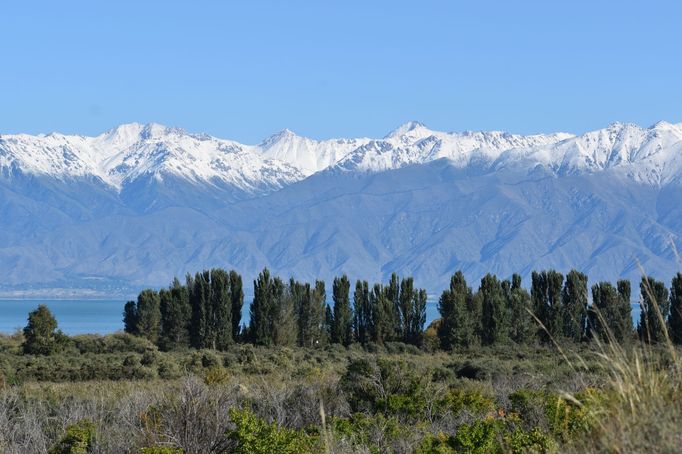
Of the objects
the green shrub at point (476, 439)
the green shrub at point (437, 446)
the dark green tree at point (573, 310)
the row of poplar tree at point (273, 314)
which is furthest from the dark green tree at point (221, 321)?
the green shrub at point (476, 439)

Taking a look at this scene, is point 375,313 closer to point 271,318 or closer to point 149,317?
point 271,318

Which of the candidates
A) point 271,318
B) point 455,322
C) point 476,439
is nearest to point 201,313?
point 271,318

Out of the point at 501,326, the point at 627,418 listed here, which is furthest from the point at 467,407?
the point at 501,326

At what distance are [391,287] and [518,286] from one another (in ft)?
24.1

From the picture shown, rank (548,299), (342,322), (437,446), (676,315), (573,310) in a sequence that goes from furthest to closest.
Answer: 1. (548,299)
2. (342,322)
3. (573,310)
4. (676,315)
5. (437,446)

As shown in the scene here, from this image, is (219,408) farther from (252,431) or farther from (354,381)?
(354,381)

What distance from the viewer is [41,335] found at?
53219 mm

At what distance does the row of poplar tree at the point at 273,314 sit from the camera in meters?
60.8

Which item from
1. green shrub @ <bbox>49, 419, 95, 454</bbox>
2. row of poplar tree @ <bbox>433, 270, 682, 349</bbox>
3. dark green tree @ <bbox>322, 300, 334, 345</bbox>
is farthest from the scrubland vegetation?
dark green tree @ <bbox>322, 300, 334, 345</bbox>

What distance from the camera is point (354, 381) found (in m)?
26.1

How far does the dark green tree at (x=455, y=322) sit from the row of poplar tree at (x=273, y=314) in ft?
→ 12.2

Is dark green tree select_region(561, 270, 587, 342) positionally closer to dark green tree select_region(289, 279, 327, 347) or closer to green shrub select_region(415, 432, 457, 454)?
dark green tree select_region(289, 279, 327, 347)

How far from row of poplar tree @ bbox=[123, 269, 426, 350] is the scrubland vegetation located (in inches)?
4.2

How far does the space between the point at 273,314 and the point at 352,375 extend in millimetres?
34853
